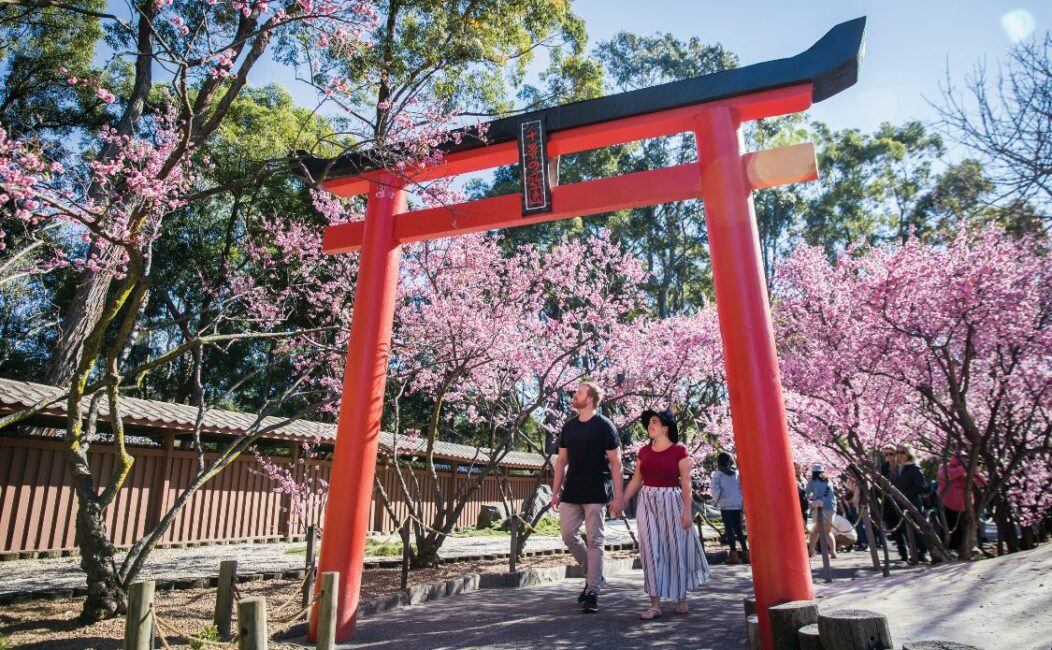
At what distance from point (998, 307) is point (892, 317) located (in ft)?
3.23

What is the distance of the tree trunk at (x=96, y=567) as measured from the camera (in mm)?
4609

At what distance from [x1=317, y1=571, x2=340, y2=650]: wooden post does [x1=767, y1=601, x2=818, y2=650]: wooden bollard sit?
2.17 m

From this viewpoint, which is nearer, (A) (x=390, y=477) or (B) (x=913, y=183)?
(A) (x=390, y=477)

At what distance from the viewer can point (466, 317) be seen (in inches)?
318

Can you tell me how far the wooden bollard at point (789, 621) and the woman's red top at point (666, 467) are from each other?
162cm

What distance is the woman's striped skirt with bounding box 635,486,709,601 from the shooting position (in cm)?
434

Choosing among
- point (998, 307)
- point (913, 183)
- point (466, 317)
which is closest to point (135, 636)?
point (466, 317)

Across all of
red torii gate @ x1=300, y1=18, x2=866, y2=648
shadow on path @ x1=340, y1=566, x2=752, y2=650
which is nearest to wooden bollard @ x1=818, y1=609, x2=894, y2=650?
red torii gate @ x1=300, y1=18, x2=866, y2=648

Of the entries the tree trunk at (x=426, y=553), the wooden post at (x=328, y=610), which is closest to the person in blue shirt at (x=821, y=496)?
the tree trunk at (x=426, y=553)

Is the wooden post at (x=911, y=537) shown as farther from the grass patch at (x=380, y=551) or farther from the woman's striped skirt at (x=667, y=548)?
the grass patch at (x=380, y=551)

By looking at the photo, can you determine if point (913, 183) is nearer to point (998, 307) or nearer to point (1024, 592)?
point (998, 307)

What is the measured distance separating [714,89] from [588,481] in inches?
126

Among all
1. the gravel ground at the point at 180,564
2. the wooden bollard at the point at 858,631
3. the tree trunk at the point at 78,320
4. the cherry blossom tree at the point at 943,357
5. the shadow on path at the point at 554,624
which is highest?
the tree trunk at the point at 78,320

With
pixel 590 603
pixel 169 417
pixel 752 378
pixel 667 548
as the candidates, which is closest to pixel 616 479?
pixel 667 548
